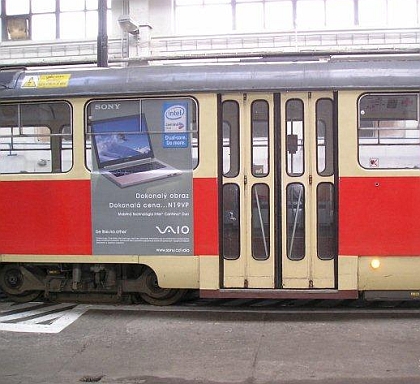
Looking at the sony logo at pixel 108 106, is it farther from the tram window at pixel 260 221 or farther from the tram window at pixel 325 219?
the tram window at pixel 325 219

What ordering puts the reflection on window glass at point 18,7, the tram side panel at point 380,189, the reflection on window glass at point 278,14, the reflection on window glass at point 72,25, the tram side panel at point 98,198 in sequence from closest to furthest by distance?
1. the tram side panel at point 380,189
2. the tram side panel at point 98,198
3. the reflection on window glass at point 278,14
4. the reflection on window glass at point 72,25
5. the reflection on window glass at point 18,7

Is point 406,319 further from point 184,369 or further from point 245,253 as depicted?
point 184,369

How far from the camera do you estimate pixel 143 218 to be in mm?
6121

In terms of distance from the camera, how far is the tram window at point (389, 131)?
5.82 m

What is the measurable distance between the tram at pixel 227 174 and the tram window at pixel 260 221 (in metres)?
0.02

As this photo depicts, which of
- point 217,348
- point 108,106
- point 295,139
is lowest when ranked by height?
point 217,348

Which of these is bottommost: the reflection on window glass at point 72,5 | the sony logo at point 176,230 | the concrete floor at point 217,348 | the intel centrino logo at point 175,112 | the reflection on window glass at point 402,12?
the concrete floor at point 217,348

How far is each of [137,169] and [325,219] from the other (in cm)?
224

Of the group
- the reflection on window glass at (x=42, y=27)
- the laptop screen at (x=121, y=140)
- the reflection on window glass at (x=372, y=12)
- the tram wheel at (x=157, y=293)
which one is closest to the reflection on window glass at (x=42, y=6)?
the reflection on window glass at (x=42, y=27)

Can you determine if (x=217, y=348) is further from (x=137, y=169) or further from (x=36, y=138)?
(x=36, y=138)

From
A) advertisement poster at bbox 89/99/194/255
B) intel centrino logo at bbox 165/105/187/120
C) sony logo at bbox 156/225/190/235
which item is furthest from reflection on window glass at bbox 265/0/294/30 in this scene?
sony logo at bbox 156/225/190/235

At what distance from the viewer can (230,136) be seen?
6.07 m

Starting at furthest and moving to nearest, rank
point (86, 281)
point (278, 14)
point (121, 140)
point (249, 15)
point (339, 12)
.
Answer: point (249, 15)
point (278, 14)
point (339, 12)
point (86, 281)
point (121, 140)

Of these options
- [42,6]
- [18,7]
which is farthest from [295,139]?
[18,7]
